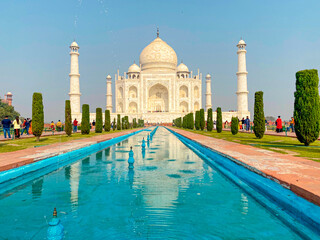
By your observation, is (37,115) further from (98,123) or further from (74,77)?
(74,77)

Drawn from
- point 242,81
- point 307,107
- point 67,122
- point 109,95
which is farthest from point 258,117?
point 109,95

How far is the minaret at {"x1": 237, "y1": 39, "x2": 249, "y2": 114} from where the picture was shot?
38.4 metres

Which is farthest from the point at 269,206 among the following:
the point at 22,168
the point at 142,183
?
the point at 22,168

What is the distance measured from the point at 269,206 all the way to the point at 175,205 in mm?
1064

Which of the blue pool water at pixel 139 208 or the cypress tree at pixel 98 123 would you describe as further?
the cypress tree at pixel 98 123

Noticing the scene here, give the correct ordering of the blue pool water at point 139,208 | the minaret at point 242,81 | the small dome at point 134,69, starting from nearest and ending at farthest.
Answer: the blue pool water at point 139,208
the minaret at point 242,81
the small dome at point 134,69

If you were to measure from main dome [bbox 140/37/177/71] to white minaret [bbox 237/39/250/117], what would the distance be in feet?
49.6

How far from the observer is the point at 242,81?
3838cm

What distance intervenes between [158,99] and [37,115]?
41074mm

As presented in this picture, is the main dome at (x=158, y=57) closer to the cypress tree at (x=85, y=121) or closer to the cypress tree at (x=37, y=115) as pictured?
the cypress tree at (x=85, y=121)

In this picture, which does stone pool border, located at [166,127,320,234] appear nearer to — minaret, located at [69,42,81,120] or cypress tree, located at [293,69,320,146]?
cypress tree, located at [293,69,320,146]

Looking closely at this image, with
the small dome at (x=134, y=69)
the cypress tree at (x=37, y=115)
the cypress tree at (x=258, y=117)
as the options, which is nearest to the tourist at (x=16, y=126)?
the cypress tree at (x=37, y=115)

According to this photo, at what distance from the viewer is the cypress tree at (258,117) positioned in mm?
11289

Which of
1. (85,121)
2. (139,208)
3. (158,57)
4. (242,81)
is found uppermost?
(158,57)
